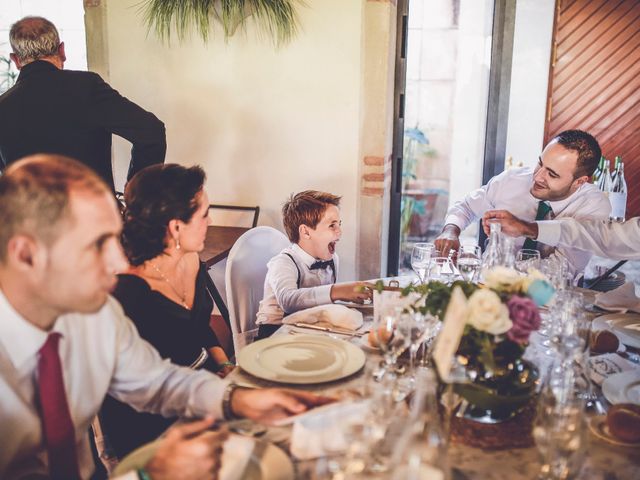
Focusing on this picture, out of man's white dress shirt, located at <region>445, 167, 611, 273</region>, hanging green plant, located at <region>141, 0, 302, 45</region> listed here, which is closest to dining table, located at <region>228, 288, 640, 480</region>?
man's white dress shirt, located at <region>445, 167, 611, 273</region>

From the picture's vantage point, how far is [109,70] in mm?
3381

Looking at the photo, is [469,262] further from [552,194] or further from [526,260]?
[552,194]

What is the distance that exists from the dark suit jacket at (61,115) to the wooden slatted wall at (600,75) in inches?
120

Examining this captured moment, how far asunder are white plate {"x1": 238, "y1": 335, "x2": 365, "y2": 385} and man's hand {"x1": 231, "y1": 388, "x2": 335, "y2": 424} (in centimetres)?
11

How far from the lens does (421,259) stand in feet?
6.68

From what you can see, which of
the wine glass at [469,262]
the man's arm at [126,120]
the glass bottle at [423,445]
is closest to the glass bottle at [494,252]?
the wine glass at [469,262]

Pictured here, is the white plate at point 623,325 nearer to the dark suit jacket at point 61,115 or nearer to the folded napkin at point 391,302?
the folded napkin at point 391,302

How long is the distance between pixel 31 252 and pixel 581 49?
167 inches

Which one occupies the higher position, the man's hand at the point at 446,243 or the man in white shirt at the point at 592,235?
the man in white shirt at the point at 592,235

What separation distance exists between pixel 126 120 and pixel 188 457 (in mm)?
2028

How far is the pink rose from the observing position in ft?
3.76

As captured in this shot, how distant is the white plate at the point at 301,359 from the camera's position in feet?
4.60

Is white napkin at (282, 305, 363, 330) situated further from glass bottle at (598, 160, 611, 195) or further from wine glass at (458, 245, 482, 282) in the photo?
glass bottle at (598, 160, 611, 195)

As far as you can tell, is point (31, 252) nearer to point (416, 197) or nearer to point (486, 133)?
point (486, 133)
